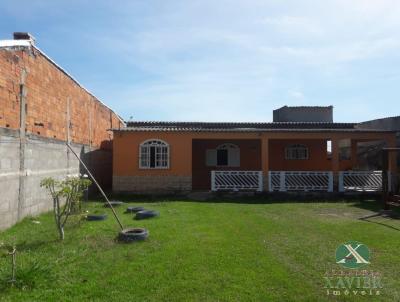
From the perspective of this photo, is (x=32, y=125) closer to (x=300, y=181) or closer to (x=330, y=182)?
(x=300, y=181)

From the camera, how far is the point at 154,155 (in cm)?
1548

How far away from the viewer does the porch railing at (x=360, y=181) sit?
49.7 feet

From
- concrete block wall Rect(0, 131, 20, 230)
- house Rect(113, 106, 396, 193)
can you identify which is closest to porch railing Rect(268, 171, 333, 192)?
house Rect(113, 106, 396, 193)

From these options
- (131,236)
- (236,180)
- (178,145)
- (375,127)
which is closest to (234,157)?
(236,180)

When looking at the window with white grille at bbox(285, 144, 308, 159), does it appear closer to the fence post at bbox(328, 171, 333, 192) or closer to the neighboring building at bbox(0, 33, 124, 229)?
the fence post at bbox(328, 171, 333, 192)

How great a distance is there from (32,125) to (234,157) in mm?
10863

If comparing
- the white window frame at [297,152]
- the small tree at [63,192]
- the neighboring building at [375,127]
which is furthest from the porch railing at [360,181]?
the small tree at [63,192]

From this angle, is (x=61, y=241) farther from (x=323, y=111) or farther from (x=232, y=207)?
(x=323, y=111)

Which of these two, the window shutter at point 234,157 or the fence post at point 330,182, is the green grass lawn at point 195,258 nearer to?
the fence post at point 330,182

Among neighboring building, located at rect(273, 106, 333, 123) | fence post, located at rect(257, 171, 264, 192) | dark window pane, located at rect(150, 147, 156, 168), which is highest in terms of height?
neighboring building, located at rect(273, 106, 333, 123)

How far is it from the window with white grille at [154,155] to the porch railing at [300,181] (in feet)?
14.5

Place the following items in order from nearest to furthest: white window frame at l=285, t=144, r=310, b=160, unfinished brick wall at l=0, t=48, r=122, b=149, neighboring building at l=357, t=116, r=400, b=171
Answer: unfinished brick wall at l=0, t=48, r=122, b=149 < neighboring building at l=357, t=116, r=400, b=171 < white window frame at l=285, t=144, r=310, b=160

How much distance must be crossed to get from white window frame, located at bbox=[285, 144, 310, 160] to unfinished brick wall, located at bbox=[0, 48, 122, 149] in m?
9.57

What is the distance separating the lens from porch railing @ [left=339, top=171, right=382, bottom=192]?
15.2m
